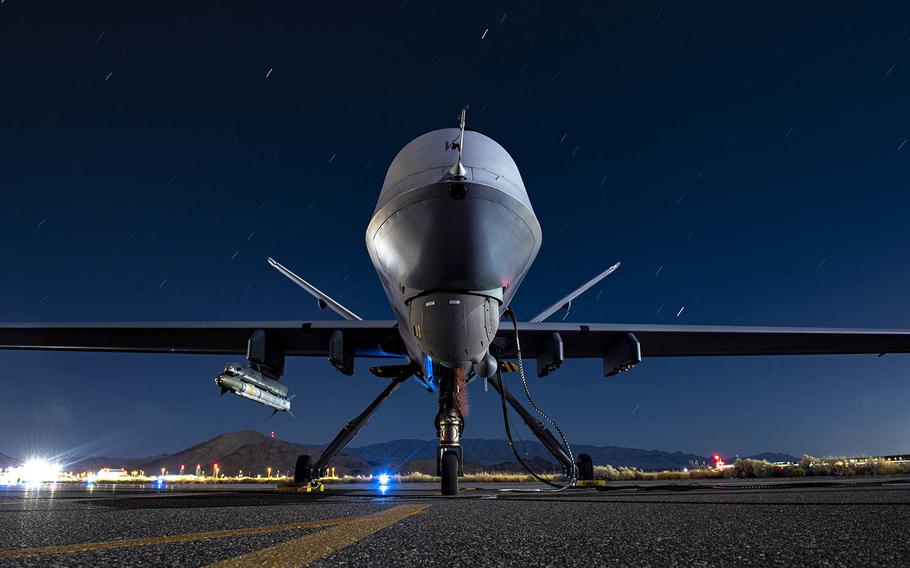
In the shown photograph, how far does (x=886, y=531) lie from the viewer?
2436 mm

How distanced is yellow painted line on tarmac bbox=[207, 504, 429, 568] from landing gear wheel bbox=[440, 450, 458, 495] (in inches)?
177

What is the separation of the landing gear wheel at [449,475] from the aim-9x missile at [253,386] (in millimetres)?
4341

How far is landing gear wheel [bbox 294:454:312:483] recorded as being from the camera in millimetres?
10461

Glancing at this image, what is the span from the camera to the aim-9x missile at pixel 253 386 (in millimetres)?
9148

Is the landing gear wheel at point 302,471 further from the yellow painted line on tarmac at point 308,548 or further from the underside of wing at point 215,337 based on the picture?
the yellow painted line on tarmac at point 308,548

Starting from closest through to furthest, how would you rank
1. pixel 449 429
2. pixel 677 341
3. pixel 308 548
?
pixel 308 548, pixel 449 429, pixel 677 341

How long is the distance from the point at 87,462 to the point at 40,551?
240430 millimetres

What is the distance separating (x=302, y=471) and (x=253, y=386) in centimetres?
227

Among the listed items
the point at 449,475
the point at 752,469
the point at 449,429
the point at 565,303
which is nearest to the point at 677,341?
the point at 565,303

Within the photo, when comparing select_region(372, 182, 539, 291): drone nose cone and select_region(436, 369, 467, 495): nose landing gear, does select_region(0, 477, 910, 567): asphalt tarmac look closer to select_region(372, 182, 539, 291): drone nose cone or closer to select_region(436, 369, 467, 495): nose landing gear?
select_region(372, 182, 539, 291): drone nose cone

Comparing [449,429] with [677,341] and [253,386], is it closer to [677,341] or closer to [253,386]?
[253,386]

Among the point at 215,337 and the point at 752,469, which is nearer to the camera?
the point at 215,337

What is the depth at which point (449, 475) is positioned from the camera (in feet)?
24.0

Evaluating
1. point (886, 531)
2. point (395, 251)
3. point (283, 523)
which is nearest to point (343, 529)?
point (283, 523)
